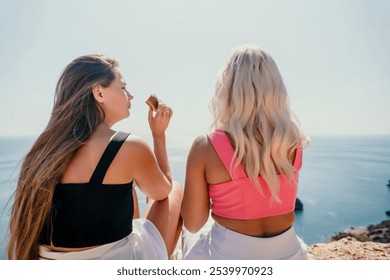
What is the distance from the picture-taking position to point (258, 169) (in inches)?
57.3

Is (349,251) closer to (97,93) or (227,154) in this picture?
(227,154)

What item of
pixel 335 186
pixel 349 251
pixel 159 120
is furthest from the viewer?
pixel 335 186

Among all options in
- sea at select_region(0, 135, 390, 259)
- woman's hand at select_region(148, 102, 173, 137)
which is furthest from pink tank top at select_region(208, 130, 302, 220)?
sea at select_region(0, 135, 390, 259)

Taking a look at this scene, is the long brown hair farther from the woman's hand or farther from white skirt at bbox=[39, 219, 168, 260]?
the woman's hand

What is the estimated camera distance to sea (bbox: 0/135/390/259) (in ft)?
18.2

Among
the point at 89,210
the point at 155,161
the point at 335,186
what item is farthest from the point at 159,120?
the point at 335,186

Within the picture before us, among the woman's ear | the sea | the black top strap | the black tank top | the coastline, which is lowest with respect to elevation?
the sea

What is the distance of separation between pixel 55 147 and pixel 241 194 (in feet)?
3.46

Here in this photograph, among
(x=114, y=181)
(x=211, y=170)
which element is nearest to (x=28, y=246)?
(x=114, y=181)

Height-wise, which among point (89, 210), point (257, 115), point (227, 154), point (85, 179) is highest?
point (257, 115)

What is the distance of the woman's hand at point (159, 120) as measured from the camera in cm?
208

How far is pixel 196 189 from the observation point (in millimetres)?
1583

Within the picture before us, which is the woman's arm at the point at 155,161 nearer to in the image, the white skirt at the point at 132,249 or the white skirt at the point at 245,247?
the white skirt at the point at 132,249

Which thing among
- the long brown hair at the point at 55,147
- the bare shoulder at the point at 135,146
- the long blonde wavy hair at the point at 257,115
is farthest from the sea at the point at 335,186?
the long blonde wavy hair at the point at 257,115
